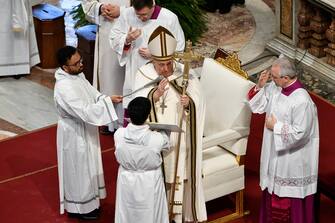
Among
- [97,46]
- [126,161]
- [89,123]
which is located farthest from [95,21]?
[126,161]

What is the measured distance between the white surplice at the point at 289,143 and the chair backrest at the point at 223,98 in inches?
10.2

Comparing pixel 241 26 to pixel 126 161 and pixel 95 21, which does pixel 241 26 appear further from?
pixel 126 161

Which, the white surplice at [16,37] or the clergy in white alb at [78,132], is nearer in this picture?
the clergy in white alb at [78,132]

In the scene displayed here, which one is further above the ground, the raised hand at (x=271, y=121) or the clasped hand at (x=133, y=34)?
the clasped hand at (x=133, y=34)

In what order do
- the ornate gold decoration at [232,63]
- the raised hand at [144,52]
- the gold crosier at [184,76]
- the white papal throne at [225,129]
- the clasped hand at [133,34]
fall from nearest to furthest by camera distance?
the gold crosier at [184,76] < the white papal throne at [225,129] < the ornate gold decoration at [232,63] < the clasped hand at [133,34] < the raised hand at [144,52]

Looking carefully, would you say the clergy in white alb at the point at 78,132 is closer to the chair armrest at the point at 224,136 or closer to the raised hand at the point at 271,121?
the chair armrest at the point at 224,136

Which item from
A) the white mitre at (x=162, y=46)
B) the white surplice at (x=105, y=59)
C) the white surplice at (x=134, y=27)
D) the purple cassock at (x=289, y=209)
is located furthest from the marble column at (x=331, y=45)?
the white mitre at (x=162, y=46)

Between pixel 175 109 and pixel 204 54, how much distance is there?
4.15m

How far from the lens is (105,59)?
956 cm

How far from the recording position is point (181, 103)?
7480 millimetres

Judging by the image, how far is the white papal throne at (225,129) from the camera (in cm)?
796

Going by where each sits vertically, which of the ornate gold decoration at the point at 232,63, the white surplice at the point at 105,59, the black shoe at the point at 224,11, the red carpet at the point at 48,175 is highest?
the ornate gold decoration at the point at 232,63

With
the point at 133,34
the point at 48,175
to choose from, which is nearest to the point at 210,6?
the point at 133,34

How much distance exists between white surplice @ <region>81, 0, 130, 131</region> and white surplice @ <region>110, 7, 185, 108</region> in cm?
32
